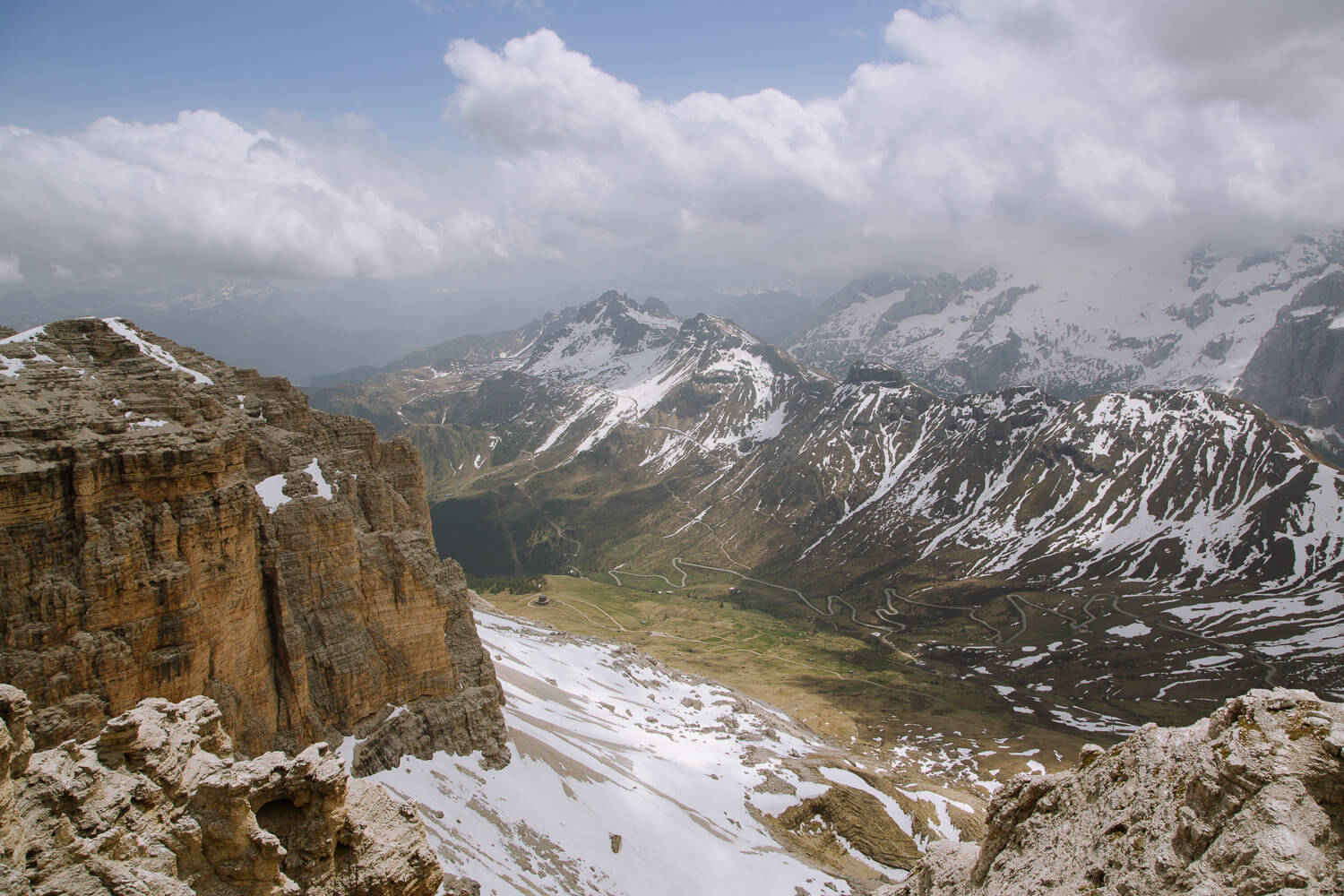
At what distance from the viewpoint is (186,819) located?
1727 cm

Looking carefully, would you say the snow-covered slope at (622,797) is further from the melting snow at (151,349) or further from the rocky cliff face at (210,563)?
the melting snow at (151,349)

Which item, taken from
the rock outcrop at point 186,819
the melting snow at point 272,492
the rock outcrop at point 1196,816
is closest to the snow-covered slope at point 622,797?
the melting snow at point 272,492

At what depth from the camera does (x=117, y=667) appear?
1350 inches

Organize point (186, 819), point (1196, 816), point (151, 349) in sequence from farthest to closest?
point (151, 349) → point (186, 819) → point (1196, 816)

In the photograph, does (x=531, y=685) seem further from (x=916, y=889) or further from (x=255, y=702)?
(x=916, y=889)

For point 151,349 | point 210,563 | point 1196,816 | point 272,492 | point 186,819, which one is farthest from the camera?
point 272,492

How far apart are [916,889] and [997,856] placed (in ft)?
16.1

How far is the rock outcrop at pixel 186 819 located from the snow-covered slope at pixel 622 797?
90.0ft

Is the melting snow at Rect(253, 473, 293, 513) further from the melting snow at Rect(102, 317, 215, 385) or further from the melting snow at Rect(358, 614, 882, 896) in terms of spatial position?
the melting snow at Rect(358, 614, 882, 896)

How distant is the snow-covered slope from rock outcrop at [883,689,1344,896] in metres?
36.9

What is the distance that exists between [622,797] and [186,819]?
51740 mm

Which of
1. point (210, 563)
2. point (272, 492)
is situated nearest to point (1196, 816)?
point (210, 563)

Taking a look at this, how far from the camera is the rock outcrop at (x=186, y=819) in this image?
552 inches

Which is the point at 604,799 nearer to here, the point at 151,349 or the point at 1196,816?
the point at 151,349
